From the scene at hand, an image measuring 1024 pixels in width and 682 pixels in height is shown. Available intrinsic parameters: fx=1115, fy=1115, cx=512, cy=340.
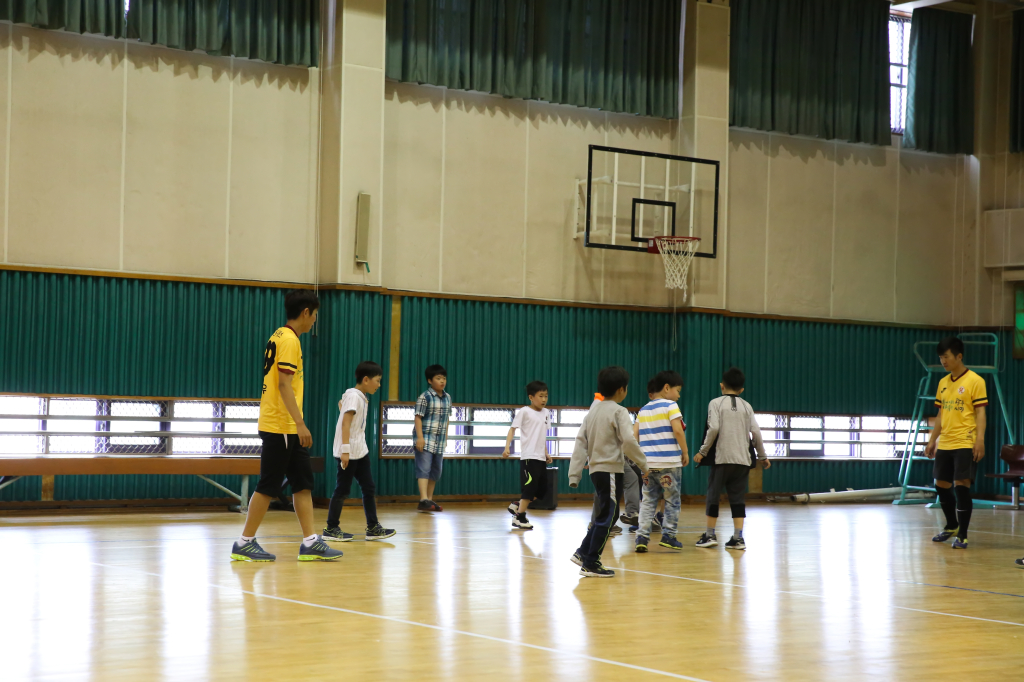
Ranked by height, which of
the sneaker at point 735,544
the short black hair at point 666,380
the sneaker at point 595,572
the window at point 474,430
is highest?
the short black hair at point 666,380

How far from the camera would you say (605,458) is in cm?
796

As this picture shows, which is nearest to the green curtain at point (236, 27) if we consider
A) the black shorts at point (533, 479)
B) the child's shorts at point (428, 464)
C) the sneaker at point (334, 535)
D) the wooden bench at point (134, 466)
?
the wooden bench at point (134, 466)

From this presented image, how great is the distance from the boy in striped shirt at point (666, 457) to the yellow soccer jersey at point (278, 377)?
11.0 ft

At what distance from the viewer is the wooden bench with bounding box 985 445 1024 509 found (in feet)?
53.0

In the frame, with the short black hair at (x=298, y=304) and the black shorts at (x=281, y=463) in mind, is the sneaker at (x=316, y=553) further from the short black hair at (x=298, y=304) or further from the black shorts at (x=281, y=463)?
the short black hair at (x=298, y=304)

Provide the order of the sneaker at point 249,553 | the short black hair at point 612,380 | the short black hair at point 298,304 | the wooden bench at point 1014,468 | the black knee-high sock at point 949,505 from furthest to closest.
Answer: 1. the wooden bench at point 1014,468
2. the black knee-high sock at point 949,505
3. the sneaker at point 249,553
4. the short black hair at point 298,304
5. the short black hair at point 612,380

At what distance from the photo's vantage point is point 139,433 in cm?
1345

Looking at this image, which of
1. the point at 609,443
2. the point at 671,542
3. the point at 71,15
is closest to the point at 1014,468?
the point at 671,542

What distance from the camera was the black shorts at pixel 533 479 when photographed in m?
11.7

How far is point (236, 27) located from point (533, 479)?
692 cm

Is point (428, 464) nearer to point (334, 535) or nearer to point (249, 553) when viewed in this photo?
point (334, 535)

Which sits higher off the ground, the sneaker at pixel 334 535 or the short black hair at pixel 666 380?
the short black hair at pixel 666 380

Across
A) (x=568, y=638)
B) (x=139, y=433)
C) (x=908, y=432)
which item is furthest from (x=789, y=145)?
(x=568, y=638)

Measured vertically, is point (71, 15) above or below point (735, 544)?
above
